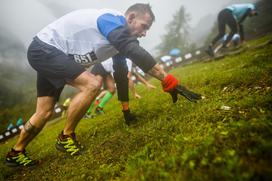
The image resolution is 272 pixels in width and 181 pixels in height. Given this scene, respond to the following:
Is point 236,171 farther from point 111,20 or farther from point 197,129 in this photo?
point 111,20

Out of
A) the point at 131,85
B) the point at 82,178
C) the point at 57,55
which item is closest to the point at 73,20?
the point at 57,55

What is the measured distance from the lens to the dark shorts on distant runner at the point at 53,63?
9.79 feet

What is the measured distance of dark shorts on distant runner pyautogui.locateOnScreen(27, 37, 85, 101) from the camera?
298 cm

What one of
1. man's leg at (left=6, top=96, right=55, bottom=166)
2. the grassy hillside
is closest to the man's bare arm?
the grassy hillside

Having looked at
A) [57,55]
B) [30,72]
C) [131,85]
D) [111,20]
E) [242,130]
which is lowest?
[30,72]

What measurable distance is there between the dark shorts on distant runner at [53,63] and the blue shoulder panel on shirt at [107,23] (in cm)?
61

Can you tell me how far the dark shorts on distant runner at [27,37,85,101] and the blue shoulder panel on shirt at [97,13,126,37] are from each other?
61cm

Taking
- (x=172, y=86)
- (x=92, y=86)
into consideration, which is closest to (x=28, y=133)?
(x=92, y=86)

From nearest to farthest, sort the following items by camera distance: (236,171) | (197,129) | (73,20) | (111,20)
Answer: (236,171) < (197,129) < (111,20) < (73,20)

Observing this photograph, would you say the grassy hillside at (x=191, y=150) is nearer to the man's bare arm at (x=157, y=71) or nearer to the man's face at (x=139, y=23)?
the man's bare arm at (x=157, y=71)

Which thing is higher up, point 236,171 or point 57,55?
point 57,55

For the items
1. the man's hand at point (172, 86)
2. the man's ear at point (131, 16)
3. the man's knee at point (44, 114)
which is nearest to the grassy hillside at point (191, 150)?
the man's hand at point (172, 86)

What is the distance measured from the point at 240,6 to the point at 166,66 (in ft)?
53.7

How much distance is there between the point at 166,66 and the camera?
26.4 metres
